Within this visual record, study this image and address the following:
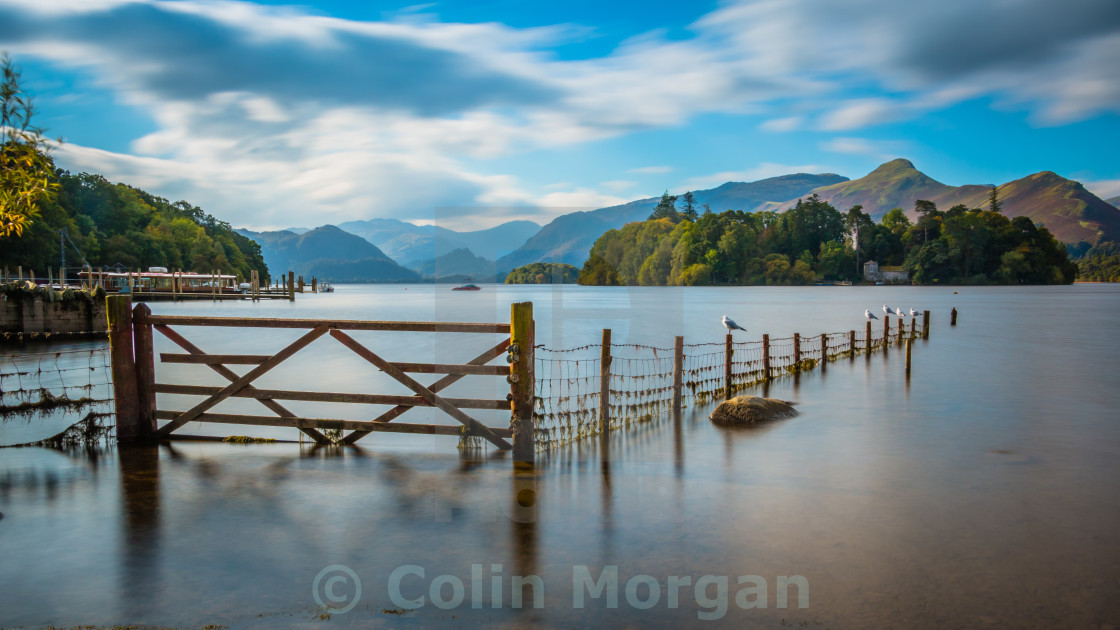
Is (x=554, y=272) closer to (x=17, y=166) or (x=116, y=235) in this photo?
(x=17, y=166)

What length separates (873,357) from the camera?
1103 inches

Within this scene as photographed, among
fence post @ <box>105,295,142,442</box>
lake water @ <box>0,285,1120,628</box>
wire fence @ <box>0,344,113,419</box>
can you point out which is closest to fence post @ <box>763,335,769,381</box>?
lake water @ <box>0,285,1120,628</box>

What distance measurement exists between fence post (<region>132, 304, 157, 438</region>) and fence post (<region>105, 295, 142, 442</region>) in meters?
0.05

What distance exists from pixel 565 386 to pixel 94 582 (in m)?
15.5

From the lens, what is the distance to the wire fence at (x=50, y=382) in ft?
43.9

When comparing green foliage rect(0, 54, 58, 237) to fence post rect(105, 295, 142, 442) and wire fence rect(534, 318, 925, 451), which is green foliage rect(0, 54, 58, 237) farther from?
wire fence rect(534, 318, 925, 451)

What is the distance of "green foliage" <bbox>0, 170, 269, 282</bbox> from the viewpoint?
7981 cm

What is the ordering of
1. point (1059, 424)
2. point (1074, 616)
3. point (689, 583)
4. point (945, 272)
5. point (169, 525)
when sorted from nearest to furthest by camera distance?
point (1074, 616)
point (689, 583)
point (169, 525)
point (1059, 424)
point (945, 272)

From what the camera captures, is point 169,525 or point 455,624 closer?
point 455,624

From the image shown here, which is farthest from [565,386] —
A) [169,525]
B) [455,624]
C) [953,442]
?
[455,624]

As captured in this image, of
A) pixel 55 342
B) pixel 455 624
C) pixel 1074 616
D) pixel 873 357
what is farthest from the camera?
pixel 55 342

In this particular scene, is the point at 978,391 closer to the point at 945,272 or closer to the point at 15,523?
the point at 15,523

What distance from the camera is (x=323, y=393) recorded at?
28.9 ft

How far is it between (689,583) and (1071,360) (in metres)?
33.1
